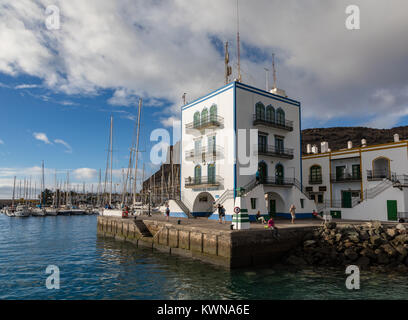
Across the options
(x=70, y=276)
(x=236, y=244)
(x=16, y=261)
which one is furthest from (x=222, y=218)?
(x=16, y=261)

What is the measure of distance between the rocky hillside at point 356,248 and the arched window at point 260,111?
1285cm

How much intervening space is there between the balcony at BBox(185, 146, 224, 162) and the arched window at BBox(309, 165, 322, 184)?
51.4 ft

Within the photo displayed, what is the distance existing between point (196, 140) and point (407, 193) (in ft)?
68.5

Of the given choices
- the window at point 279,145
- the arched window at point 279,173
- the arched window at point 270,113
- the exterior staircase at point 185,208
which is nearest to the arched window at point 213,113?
the arched window at point 270,113

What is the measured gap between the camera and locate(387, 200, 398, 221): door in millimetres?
27344

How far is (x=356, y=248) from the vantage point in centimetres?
1869

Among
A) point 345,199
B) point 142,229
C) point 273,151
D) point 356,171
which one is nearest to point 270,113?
point 273,151

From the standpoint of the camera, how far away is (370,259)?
18.0m

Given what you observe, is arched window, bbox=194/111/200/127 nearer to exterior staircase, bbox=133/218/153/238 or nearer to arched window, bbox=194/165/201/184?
arched window, bbox=194/165/201/184

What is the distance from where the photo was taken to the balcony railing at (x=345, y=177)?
34.0 metres

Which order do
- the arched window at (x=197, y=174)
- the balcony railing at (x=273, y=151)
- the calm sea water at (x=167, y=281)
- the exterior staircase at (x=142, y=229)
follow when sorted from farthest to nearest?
the arched window at (x=197, y=174)
the balcony railing at (x=273, y=151)
the exterior staircase at (x=142, y=229)
the calm sea water at (x=167, y=281)

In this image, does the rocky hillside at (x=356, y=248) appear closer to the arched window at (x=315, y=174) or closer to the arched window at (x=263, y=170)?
the arched window at (x=263, y=170)

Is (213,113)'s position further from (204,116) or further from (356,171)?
(356,171)

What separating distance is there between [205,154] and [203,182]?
2.89m
